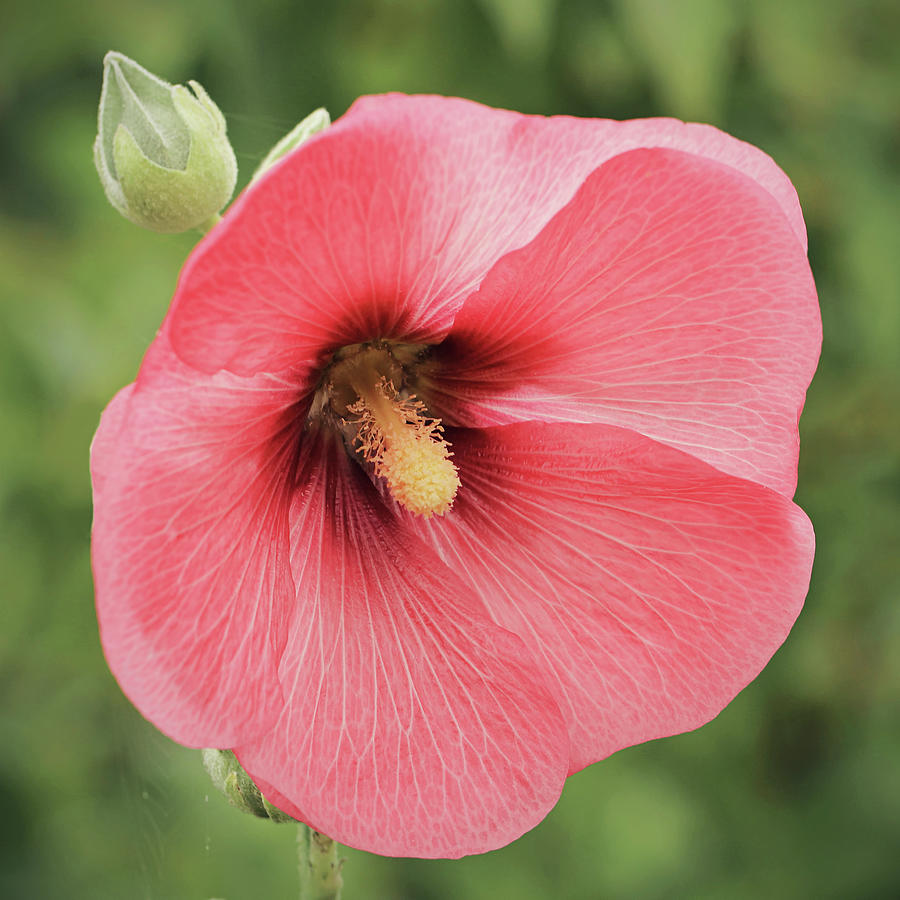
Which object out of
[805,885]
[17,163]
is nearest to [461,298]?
[17,163]

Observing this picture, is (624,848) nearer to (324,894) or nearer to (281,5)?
(324,894)

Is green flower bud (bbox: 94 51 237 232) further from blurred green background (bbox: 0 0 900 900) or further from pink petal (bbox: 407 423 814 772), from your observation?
blurred green background (bbox: 0 0 900 900)

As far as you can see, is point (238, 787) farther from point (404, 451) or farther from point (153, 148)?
point (153, 148)

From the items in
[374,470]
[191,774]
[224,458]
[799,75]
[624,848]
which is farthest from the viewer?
[624,848]

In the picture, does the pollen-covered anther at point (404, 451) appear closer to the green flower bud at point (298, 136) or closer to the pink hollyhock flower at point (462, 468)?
the pink hollyhock flower at point (462, 468)

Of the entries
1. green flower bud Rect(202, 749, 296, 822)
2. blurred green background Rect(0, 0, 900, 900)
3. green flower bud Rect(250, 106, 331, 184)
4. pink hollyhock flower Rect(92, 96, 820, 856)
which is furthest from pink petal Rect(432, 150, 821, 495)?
blurred green background Rect(0, 0, 900, 900)

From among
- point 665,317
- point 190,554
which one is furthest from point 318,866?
point 665,317

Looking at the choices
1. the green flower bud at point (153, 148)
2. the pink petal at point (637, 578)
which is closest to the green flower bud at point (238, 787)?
the pink petal at point (637, 578)
